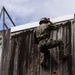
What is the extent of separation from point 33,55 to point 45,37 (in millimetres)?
888

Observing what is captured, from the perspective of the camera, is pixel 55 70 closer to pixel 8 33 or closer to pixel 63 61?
pixel 63 61

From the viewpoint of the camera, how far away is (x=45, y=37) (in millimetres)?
10211

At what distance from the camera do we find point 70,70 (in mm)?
9773

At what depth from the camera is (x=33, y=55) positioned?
425 inches

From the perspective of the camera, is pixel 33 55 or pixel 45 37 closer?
pixel 45 37

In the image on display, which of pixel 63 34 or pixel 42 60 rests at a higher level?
pixel 63 34

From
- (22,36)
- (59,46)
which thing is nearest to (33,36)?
(22,36)

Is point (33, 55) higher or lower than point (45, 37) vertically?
lower

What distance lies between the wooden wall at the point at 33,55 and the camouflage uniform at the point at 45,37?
0.71 feet

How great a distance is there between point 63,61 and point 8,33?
8.46ft

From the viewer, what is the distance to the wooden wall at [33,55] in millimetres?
9977

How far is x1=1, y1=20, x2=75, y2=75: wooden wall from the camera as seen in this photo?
393 inches

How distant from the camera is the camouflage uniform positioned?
32.9ft

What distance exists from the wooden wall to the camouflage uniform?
0.71 feet
